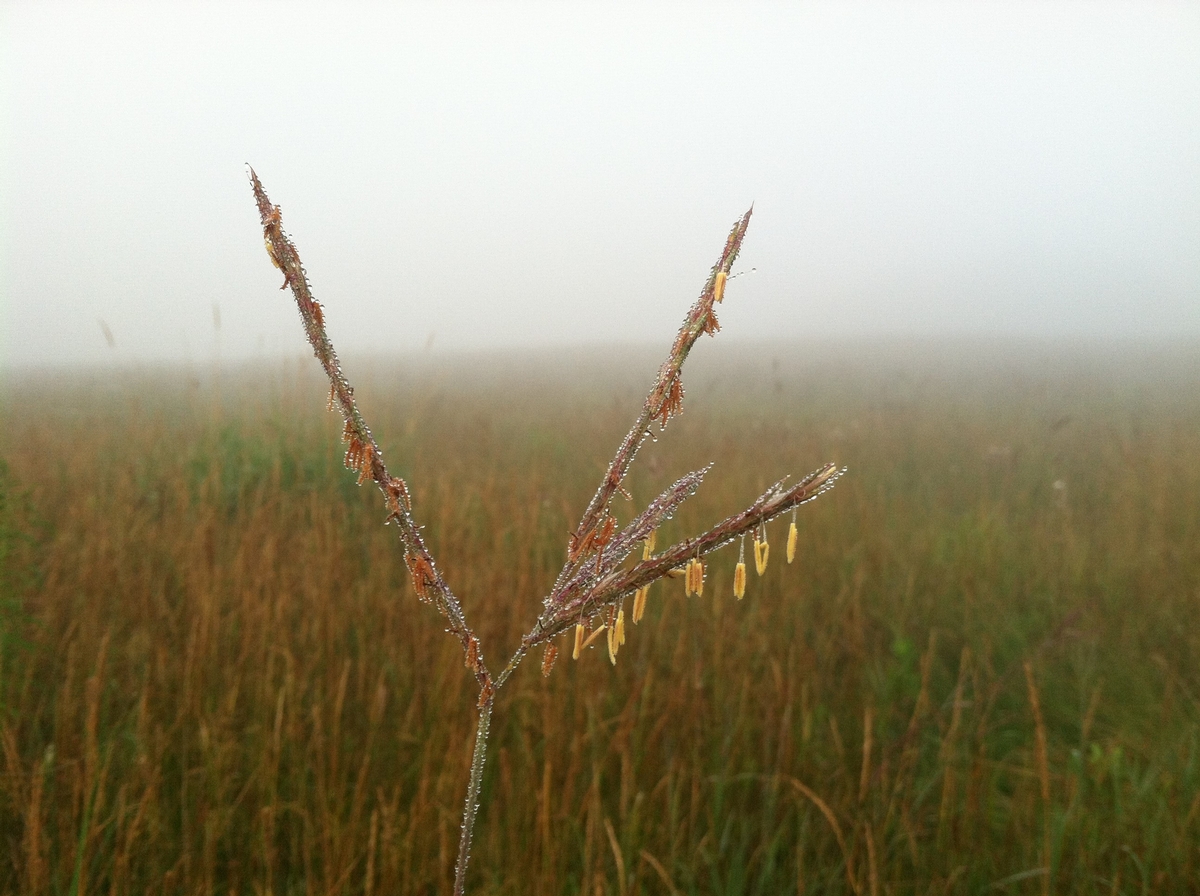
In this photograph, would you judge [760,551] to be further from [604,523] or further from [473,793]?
[473,793]

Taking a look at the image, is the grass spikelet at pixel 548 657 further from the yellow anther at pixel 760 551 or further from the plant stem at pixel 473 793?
the yellow anther at pixel 760 551

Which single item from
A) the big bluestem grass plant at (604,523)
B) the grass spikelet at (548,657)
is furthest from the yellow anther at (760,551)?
the grass spikelet at (548,657)

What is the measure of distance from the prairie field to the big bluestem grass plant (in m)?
0.10

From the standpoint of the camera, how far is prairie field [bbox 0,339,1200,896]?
147 centimetres

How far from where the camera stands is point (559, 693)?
5.80 ft

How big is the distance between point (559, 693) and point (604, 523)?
1.44 metres

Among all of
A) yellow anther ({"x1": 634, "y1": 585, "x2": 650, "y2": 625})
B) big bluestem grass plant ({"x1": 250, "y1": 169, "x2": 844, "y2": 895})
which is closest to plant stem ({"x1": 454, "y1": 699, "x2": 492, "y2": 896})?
big bluestem grass plant ({"x1": 250, "y1": 169, "x2": 844, "y2": 895})

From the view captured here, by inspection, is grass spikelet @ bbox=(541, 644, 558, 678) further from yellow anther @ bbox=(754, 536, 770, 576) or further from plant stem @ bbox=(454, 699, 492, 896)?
yellow anther @ bbox=(754, 536, 770, 576)

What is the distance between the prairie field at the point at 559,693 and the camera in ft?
4.82

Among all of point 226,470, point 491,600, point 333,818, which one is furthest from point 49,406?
point 333,818

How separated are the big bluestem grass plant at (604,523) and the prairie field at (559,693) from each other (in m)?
0.10

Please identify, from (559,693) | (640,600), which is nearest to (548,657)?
(640,600)

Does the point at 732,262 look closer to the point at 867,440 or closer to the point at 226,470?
the point at 226,470

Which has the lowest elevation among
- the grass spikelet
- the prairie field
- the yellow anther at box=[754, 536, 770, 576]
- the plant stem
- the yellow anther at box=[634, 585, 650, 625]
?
the prairie field
